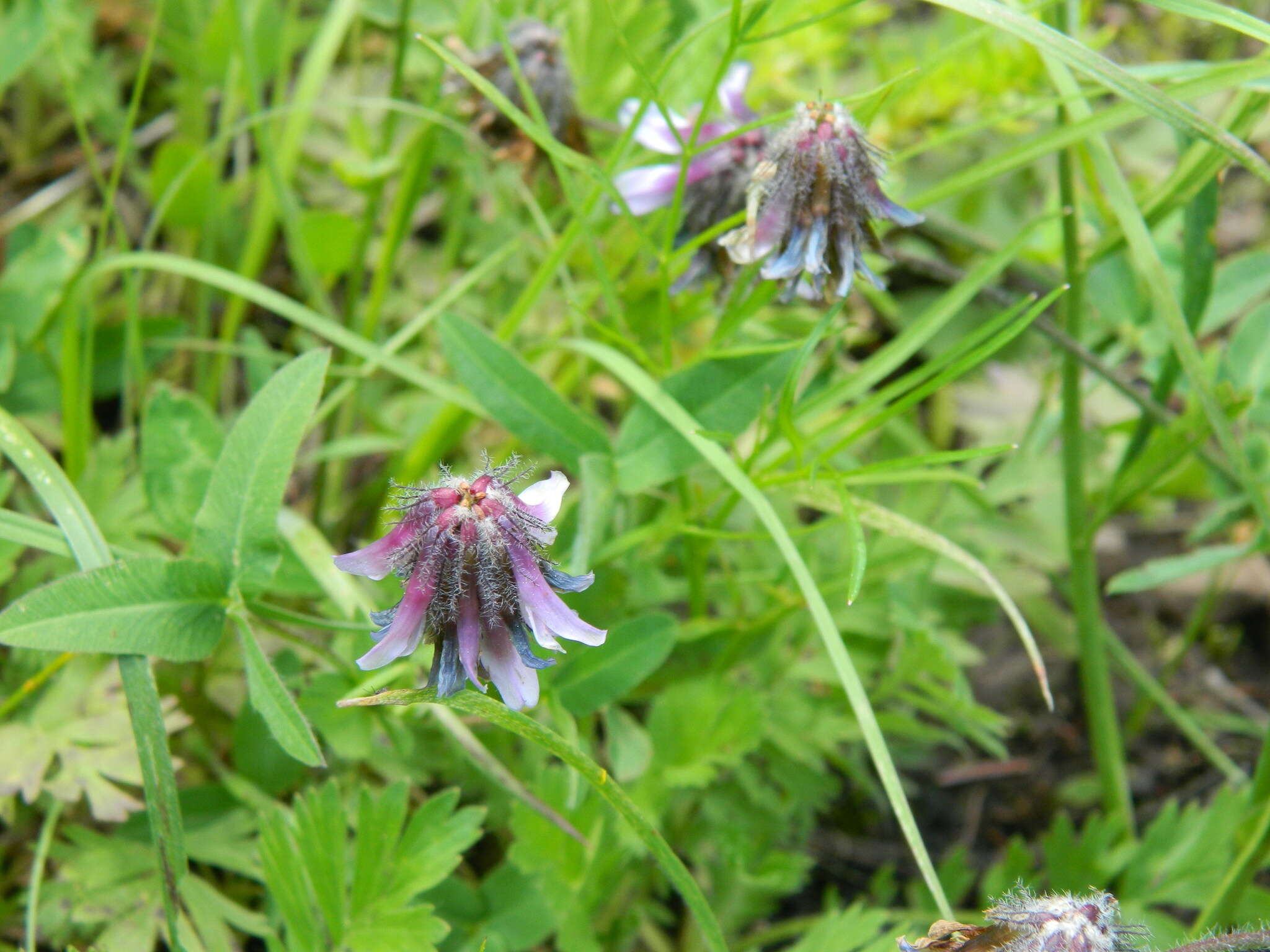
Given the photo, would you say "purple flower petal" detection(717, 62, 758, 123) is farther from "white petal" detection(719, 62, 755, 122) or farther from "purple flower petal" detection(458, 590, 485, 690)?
"purple flower petal" detection(458, 590, 485, 690)

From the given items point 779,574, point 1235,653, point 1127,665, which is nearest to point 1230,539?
point 1235,653

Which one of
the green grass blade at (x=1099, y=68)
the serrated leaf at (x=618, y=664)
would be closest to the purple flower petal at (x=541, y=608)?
the serrated leaf at (x=618, y=664)

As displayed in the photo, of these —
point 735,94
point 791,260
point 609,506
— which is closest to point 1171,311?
point 791,260

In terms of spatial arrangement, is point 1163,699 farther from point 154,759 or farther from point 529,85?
point 154,759

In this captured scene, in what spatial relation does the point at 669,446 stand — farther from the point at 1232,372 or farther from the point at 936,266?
the point at 1232,372

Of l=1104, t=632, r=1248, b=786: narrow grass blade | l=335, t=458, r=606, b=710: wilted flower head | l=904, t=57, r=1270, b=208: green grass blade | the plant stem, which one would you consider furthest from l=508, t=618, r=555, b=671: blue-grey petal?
l=1104, t=632, r=1248, b=786: narrow grass blade

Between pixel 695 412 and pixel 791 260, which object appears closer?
pixel 791 260

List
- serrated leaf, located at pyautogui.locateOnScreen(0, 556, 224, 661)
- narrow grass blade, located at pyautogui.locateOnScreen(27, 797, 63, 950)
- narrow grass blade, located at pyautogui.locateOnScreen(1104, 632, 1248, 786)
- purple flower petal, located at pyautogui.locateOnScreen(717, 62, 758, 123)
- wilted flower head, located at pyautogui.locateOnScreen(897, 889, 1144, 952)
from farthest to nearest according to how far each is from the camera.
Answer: narrow grass blade, located at pyautogui.locateOnScreen(1104, 632, 1248, 786), purple flower petal, located at pyautogui.locateOnScreen(717, 62, 758, 123), narrow grass blade, located at pyautogui.locateOnScreen(27, 797, 63, 950), serrated leaf, located at pyautogui.locateOnScreen(0, 556, 224, 661), wilted flower head, located at pyautogui.locateOnScreen(897, 889, 1144, 952)
